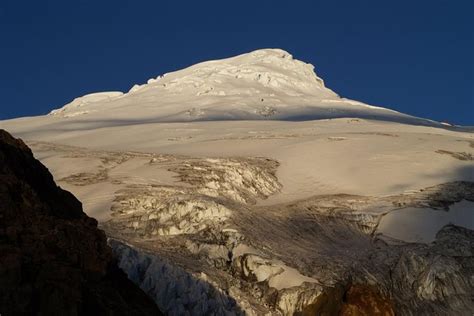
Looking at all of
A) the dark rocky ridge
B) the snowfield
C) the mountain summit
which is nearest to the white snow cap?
the mountain summit

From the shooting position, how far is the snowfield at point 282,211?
17.9m

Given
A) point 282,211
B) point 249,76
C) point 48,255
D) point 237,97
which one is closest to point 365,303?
point 282,211

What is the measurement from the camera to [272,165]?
31219mm

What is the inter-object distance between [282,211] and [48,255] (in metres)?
13.1

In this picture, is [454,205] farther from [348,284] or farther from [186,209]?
[186,209]

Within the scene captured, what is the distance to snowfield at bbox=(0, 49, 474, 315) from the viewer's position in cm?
1792

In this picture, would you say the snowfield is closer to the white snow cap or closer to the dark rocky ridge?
the dark rocky ridge

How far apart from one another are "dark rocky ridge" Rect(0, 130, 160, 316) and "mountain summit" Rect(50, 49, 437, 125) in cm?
4218

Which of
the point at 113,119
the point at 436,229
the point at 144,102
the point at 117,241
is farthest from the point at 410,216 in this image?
the point at 144,102

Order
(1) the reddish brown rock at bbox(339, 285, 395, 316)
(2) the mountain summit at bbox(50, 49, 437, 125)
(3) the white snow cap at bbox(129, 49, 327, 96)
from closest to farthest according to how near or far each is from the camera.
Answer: (1) the reddish brown rock at bbox(339, 285, 395, 316) < (2) the mountain summit at bbox(50, 49, 437, 125) < (3) the white snow cap at bbox(129, 49, 327, 96)

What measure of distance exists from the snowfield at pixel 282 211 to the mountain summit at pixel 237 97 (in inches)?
607

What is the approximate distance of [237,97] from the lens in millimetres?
71688

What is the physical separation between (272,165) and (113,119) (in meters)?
31.5

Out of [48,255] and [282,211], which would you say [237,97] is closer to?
[282,211]
